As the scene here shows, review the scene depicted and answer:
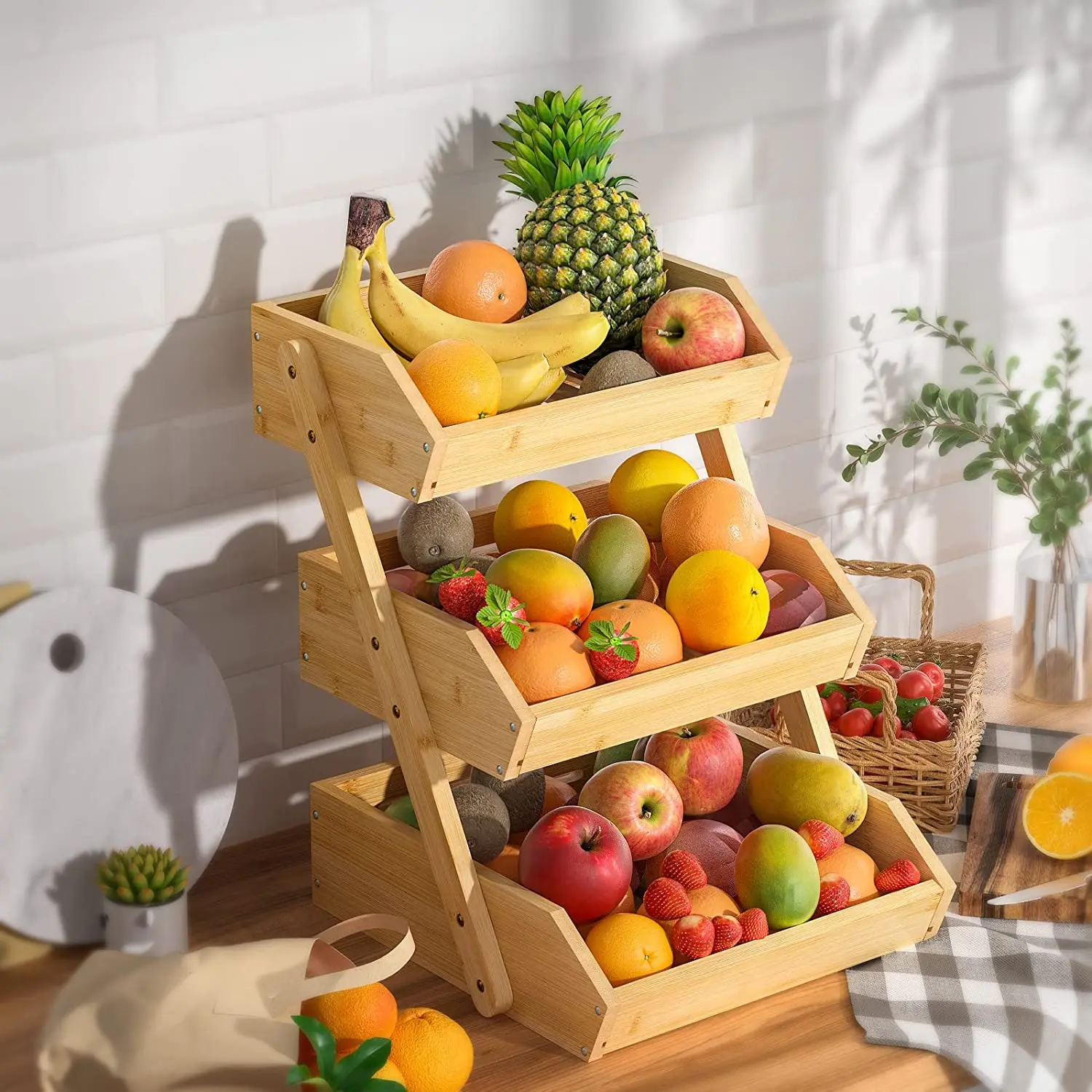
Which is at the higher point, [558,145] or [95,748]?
[558,145]

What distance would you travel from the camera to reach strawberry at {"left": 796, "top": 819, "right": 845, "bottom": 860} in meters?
1.84

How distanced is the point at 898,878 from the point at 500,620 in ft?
1.70

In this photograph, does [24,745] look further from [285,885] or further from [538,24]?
[538,24]

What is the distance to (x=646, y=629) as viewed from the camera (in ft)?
5.65

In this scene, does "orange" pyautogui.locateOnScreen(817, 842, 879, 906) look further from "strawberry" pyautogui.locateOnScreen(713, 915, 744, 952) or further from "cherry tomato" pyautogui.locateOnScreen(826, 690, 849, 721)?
"cherry tomato" pyautogui.locateOnScreen(826, 690, 849, 721)

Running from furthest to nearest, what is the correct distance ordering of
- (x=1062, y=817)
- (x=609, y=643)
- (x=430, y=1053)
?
(x=1062, y=817), (x=609, y=643), (x=430, y=1053)

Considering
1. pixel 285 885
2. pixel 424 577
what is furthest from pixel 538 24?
pixel 285 885

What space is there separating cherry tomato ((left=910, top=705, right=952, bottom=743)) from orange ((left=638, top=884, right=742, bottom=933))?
485mm

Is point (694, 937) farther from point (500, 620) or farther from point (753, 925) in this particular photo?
point (500, 620)

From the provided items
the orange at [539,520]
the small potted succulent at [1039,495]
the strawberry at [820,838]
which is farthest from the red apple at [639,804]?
the small potted succulent at [1039,495]

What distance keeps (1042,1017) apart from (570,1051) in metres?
0.46

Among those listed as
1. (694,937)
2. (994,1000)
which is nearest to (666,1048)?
(694,937)

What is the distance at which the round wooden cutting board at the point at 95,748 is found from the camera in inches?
72.3

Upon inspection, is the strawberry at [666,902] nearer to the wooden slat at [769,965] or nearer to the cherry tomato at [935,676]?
the wooden slat at [769,965]
